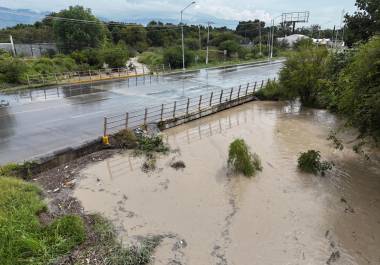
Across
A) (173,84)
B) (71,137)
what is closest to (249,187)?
(71,137)

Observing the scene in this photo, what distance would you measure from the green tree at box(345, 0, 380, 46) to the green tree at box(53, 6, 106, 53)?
106 ft

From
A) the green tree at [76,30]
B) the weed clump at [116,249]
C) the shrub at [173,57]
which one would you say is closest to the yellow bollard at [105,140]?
the weed clump at [116,249]

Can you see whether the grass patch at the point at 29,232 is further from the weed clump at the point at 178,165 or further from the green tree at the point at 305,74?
the green tree at the point at 305,74

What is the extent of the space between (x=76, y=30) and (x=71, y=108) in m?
28.7

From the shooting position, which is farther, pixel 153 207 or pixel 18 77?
pixel 18 77

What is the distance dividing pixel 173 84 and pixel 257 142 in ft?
55.9

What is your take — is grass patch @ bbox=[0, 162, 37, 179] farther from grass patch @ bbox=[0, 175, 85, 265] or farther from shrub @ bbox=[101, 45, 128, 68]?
shrub @ bbox=[101, 45, 128, 68]

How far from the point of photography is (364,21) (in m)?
33.3

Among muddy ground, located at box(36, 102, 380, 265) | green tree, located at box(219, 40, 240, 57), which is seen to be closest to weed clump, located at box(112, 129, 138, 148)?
muddy ground, located at box(36, 102, 380, 265)

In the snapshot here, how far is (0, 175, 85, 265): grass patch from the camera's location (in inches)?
322

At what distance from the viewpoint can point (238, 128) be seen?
816 inches

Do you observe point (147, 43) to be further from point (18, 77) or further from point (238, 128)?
point (238, 128)

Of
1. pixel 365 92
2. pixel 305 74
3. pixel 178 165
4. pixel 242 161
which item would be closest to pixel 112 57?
pixel 305 74

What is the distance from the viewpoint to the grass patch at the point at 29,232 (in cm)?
818
